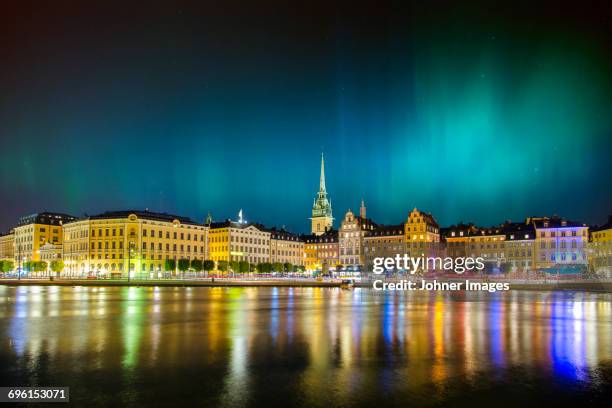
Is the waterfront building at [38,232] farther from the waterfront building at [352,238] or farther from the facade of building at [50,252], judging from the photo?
the waterfront building at [352,238]

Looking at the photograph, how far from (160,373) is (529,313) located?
2949 centimetres

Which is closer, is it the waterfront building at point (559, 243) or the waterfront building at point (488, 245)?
the waterfront building at point (559, 243)

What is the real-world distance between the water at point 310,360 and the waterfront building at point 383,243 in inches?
5526

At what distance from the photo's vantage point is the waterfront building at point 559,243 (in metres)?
143

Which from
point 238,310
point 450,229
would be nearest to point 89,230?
point 450,229

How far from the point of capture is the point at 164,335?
24.8 m

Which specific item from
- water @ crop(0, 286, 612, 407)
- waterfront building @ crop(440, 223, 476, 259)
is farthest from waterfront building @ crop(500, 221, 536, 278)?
water @ crop(0, 286, 612, 407)

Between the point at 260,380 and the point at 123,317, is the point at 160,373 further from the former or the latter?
the point at 123,317

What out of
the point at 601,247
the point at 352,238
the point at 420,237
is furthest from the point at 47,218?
the point at 601,247

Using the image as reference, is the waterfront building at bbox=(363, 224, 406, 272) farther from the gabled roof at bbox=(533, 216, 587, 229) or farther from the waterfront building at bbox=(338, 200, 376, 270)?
the gabled roof at bbox=(533, 216, 587, 229)

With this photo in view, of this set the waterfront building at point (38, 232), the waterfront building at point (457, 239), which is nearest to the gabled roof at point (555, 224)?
the waterfront building at point (457, 239)

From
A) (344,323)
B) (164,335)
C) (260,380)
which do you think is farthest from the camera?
(344,323)

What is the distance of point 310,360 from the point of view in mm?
18734

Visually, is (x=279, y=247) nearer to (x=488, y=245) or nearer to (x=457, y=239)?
(x=457, y=239)
